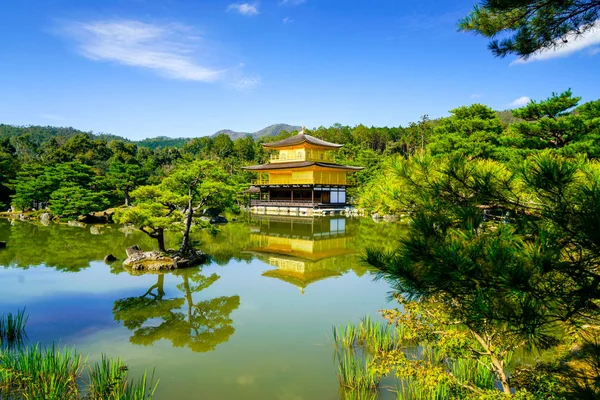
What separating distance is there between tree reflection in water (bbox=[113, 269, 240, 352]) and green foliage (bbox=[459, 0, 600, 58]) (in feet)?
18.8

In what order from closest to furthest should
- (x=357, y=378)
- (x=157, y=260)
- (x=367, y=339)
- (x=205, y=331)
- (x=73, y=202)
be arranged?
(x=357, y=378), (x=367, y=339), (x=205, y=331), (x=157, y=260), (x=73, y=202)

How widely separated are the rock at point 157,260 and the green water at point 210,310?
18.8 inches

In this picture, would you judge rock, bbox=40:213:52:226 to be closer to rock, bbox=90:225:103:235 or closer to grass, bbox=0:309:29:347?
rock, bbox=90:225:103:235

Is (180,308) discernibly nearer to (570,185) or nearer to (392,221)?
(570,185)

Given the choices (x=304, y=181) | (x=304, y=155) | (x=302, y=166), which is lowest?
(x=304, y=181)

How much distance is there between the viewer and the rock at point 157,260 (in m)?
10.9

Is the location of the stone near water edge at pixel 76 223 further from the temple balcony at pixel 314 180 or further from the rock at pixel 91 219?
the temple balcony at pixel 314 180

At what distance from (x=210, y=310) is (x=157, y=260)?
441 cm

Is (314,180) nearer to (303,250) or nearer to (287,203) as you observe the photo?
(287,203)

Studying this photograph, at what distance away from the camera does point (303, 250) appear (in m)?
14.8

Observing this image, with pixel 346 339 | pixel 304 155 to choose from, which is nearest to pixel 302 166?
pixel 304 155

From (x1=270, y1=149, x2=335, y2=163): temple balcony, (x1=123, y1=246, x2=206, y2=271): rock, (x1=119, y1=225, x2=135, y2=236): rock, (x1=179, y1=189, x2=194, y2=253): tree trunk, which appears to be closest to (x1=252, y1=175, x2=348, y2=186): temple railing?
(x1=270, y1=149, x2=335, y2=163): temple balcony

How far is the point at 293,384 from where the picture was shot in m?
4.72

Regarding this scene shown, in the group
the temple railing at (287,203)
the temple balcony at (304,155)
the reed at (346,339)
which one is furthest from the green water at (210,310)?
the temple balcony at (304,155)
